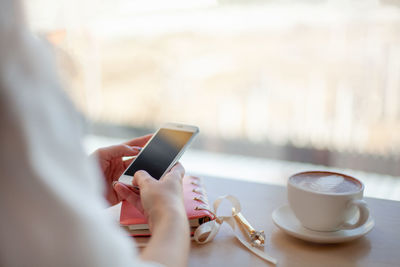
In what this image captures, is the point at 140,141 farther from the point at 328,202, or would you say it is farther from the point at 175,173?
the point at 328,202

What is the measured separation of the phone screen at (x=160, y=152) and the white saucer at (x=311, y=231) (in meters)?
0.20

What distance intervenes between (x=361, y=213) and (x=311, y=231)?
0.25 feet

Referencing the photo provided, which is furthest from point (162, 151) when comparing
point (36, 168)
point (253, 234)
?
point (36, 168)

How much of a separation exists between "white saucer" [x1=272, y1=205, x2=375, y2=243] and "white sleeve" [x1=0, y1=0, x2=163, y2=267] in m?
0.38

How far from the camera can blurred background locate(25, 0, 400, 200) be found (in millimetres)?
2332

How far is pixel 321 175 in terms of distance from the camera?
0.69m

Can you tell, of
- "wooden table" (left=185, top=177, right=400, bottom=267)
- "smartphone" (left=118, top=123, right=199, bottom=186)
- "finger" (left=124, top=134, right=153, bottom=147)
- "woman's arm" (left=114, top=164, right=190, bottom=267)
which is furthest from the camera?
"finger" (left=124, top=134, right=153, bottom=147)

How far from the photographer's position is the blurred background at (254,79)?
233cm

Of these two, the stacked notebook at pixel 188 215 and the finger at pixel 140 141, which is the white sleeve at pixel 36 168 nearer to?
the stacked notebook at pixel 188 215

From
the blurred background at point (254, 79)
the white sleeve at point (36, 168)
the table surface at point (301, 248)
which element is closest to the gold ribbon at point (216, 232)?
the table surface at point (301, 248)

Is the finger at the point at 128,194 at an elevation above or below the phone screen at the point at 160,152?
below

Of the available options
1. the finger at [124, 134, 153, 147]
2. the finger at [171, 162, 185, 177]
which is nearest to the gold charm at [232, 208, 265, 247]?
the finger at [171, 162, 185, 177]

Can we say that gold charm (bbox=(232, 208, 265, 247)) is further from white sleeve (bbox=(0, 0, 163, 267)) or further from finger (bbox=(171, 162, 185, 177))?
white sleeve (bbox=(0, 0, 163, 267))


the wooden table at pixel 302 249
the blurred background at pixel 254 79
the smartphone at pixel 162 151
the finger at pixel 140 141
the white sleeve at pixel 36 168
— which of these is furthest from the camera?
the blurred background at pixel 254 79
